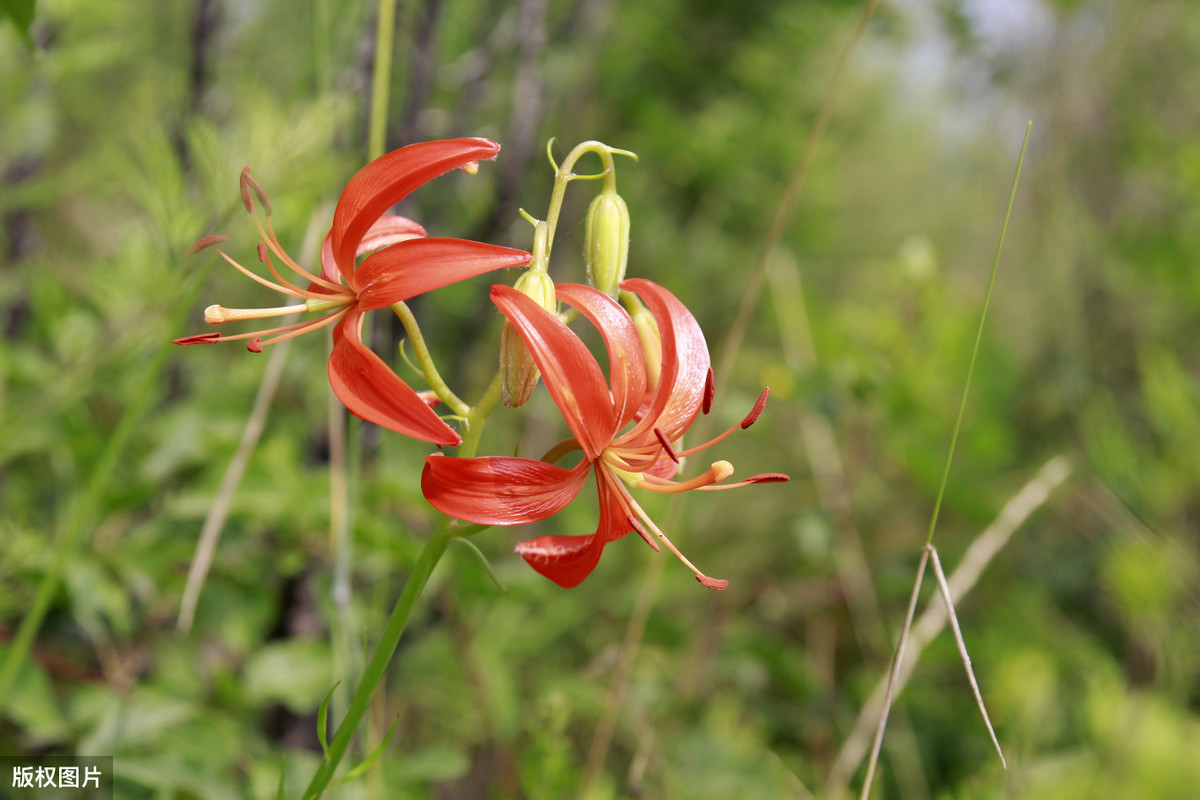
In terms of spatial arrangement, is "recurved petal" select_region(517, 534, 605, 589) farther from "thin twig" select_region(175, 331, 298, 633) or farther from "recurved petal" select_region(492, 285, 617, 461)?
"thin twig" select_region(175, 331, 298, 633)

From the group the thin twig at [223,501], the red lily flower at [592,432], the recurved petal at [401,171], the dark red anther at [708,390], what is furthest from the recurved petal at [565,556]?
the thin twig at [223,501]

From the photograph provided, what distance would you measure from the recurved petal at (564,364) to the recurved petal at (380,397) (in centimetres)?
6

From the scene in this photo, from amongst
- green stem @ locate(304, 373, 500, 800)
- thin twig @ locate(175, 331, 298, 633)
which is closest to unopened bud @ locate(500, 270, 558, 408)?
green stem @ locate(304, 373, 500, 800)

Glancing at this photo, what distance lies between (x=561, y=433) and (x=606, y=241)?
5.51ft

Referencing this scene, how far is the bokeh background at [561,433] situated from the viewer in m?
0.91

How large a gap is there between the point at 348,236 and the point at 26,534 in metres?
0.73

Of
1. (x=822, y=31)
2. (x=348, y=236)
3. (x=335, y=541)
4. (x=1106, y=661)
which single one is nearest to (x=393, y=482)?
(x=335, y=541)

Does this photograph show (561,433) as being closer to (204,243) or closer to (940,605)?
(940,605)

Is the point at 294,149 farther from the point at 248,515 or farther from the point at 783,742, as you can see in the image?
the point at 783,742

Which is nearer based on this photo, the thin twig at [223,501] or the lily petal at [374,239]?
the lily petal at [374,239]

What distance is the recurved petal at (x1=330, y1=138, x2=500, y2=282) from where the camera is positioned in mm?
427

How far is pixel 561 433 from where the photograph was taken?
216cm

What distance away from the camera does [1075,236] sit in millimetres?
2281

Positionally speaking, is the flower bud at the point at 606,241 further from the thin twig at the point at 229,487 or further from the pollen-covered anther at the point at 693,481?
the thin twig at the point at 229,487
